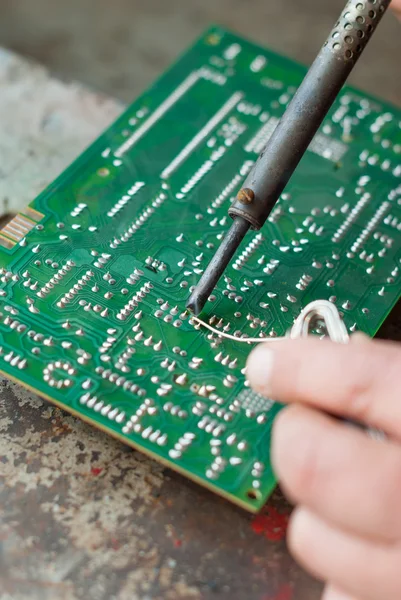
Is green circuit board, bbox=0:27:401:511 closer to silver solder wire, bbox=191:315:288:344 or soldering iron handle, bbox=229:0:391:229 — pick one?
silver solder wire, bbox=191:315:288:344

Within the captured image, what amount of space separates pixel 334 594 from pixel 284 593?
0.56 ft

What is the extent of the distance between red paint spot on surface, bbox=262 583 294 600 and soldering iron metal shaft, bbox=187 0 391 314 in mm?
879

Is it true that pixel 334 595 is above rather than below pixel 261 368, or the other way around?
below

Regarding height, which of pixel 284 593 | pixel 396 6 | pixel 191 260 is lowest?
pixel 284 593

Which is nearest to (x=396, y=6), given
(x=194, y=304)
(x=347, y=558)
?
(x=194, y=304)

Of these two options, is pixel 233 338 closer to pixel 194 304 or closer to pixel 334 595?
pixel 194 304

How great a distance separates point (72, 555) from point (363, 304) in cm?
110

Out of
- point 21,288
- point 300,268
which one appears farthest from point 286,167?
point 21,288

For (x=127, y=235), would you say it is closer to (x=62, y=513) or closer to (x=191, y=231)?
(x=191, y=231)

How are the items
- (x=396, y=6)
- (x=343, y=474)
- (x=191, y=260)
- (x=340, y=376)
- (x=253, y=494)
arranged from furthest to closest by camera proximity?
1. (x=396, y=6)
2. (x=191, y=260)
3. (x=253, y=494)
4. (x=340, y=376)
5. (x=343, y=474)

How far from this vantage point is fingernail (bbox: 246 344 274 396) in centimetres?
178

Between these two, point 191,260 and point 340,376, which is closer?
point 340,376

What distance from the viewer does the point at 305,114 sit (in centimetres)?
210

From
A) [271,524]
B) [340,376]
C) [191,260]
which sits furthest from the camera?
[191,260]
